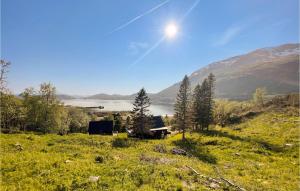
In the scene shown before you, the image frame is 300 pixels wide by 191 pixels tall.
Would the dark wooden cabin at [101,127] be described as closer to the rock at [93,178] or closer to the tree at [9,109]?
the tree at [9,109]

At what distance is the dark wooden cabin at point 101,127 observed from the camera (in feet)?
207

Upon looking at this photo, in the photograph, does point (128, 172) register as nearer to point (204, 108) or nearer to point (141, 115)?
point (141, 115)

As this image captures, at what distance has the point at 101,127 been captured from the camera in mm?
63656

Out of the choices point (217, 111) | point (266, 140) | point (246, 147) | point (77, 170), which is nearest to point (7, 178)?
point (77, 170)

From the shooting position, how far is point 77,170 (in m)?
15.5

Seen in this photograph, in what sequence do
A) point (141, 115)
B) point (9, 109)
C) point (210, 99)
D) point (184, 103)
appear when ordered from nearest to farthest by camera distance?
point (184, 103)
point (141, 115)
point (9, 109)
point (210, 99)

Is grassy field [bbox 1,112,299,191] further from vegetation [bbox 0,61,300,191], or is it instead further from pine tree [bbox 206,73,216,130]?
pine tree [bbox 206,73,216,130]

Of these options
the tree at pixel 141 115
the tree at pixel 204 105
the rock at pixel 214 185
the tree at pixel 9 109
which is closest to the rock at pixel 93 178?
the rock at pixel 214 185

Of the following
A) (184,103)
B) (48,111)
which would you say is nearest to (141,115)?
(184,103)

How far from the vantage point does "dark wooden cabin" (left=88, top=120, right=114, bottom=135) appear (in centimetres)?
6306

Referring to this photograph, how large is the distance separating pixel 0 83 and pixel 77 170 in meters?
43.2

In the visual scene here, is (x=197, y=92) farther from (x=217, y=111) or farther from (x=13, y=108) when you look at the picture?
(x=13, y=108)

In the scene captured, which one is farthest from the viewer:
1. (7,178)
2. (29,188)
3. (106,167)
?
(106,167)

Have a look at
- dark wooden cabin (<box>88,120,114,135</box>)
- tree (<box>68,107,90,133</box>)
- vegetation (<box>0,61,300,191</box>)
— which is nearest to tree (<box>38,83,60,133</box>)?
vegetation (<box>0,61,300,191</box>)
